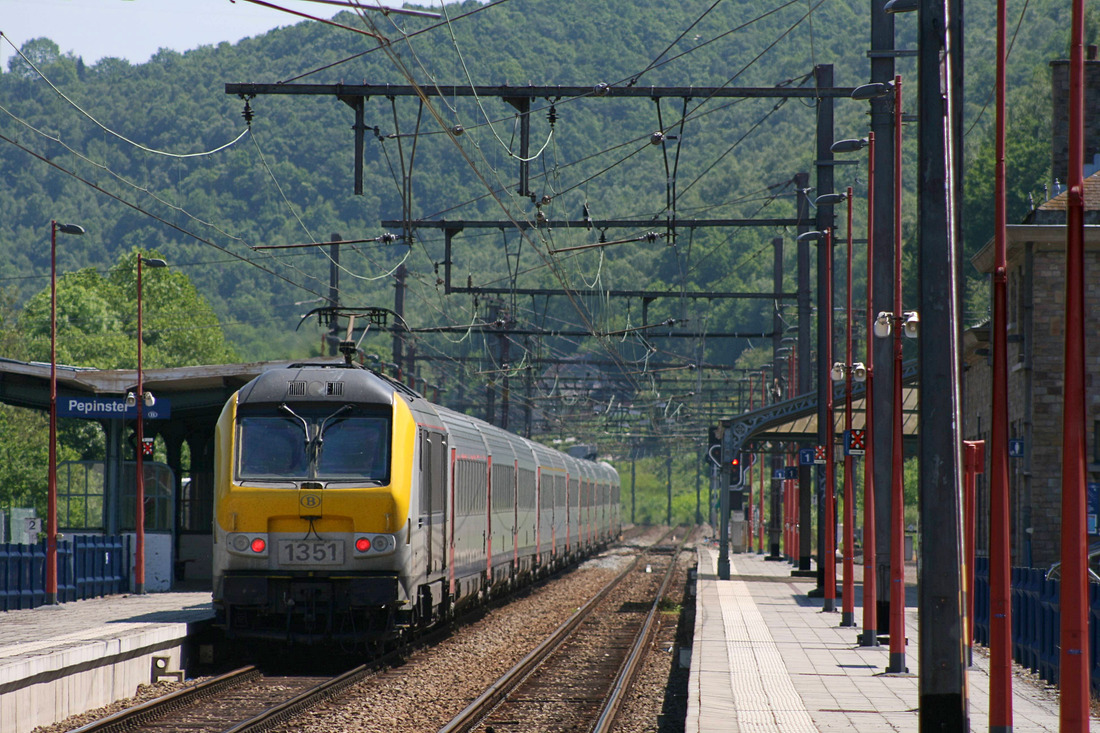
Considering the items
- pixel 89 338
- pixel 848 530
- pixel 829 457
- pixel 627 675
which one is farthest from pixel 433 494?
pixel 89 338

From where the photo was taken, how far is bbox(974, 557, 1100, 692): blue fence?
44.3 feet

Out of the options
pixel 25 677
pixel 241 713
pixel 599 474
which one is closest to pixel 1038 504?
pixel 241 713

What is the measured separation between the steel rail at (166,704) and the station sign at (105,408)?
1074 cm

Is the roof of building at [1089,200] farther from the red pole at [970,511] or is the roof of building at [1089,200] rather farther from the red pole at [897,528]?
the red pole at [970,511]

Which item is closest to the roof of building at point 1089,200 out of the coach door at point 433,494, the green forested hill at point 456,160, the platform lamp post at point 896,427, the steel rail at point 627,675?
the steel rail at point 627,675

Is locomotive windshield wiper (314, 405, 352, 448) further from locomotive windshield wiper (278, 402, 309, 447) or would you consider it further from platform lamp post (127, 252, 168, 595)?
platform lamp post (127, 252, 168, 595)

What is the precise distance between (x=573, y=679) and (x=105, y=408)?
42.9 ft

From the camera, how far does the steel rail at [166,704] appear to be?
11.7m

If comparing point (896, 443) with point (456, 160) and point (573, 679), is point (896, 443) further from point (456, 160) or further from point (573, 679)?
point (456, 160)

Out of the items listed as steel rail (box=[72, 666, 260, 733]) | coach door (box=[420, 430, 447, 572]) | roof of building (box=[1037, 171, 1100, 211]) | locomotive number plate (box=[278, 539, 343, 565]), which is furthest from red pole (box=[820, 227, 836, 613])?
steel rail (box=[72, 666, 260, 733])

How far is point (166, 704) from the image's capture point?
513 inches

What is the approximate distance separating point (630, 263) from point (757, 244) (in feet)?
27.1

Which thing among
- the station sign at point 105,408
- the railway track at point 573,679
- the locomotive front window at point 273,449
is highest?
the station sign at point 105,408

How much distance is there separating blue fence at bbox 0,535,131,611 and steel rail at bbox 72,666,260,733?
28.3 feet
